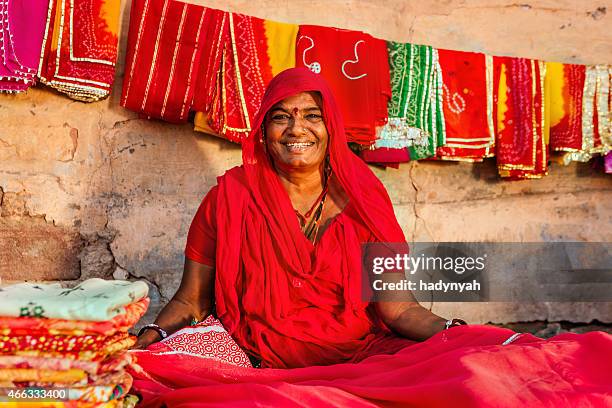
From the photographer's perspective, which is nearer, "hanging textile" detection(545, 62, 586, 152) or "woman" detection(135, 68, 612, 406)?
"woman" detection(135, 68, 612, 406)

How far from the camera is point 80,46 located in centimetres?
352

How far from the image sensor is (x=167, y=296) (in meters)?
4.02

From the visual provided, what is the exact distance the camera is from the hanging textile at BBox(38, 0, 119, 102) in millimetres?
3488

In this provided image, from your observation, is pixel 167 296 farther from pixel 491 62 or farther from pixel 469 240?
pixel 491 62

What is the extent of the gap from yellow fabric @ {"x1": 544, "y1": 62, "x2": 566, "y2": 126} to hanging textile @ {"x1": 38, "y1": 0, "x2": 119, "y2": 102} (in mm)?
2441

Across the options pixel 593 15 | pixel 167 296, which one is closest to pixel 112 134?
pixel 167 296

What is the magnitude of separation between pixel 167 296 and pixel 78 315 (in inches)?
95.0

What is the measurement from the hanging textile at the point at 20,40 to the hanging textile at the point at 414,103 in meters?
1.77

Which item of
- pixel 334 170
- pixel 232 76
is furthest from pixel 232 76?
pixel 334 170

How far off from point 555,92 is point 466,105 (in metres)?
0.57

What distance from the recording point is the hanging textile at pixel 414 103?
407 centimetres

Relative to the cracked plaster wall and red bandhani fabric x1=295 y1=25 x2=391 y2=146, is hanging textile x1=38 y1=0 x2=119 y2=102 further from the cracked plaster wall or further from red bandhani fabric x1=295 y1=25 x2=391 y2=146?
red bandhani fabric x1=295 y1=25 x2=391 y2=146

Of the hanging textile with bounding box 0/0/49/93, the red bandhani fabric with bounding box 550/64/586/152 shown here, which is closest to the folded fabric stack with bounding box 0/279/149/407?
the hanging textile with bounding box 0/0/49/93

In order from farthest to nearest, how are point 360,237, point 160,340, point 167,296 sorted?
1. point 167,296
2. point 360,237
3. point 160,340
